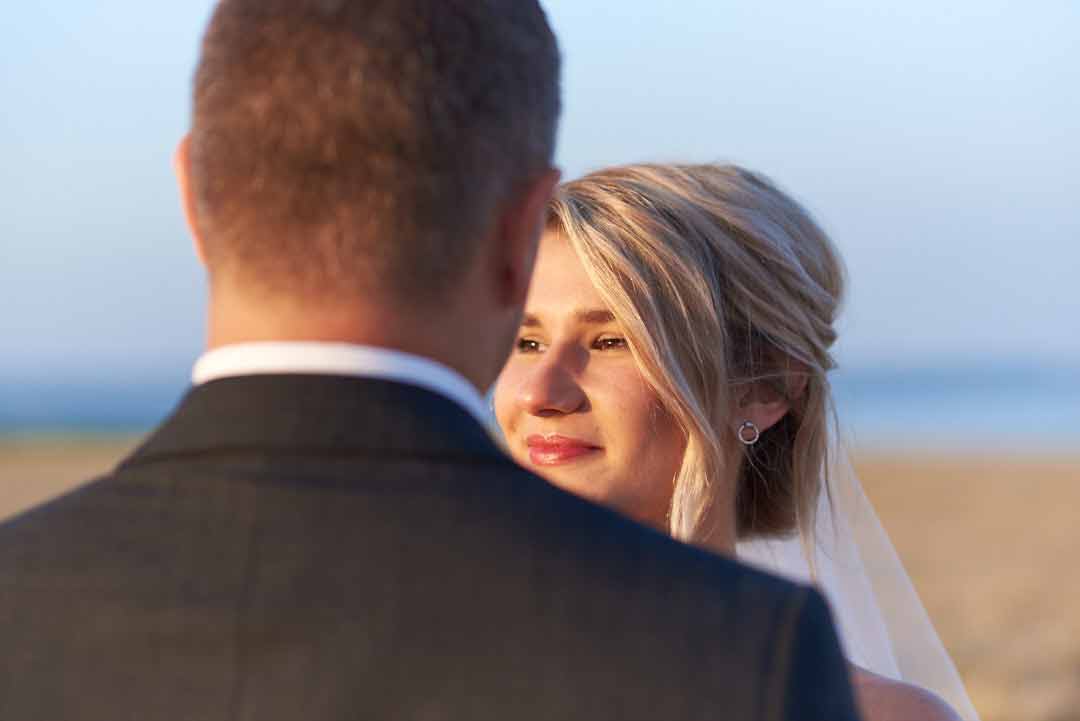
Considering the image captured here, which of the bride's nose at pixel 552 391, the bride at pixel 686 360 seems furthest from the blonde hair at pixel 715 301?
the bride's nose at pixel 552 391

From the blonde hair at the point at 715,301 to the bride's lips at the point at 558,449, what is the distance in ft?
0.81

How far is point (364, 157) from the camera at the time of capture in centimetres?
160

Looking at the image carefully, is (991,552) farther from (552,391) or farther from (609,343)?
(552,391)

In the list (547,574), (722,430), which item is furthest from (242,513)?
(722,430)

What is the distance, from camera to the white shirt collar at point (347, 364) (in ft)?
5.35

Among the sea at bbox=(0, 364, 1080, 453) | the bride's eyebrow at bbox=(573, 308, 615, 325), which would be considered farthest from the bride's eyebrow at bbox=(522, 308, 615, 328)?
the sea at bbox=(0, 364, 1080, 453)

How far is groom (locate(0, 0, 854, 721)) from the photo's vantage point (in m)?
1.54

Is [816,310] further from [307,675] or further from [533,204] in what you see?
[307,675]

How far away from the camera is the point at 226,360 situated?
1.70m

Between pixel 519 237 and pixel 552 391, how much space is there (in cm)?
229

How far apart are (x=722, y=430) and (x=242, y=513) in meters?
2.76

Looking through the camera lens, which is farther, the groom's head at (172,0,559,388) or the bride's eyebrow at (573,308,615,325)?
the bride's eyebrow at (573,308,615,325)

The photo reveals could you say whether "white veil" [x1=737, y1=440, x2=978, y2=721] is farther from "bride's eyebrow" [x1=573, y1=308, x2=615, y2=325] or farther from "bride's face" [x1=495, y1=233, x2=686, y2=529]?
"bride's eyebrow" [x1=573, y1=308, x2=615, y2=325]

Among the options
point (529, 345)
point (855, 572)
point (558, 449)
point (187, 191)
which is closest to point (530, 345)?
point (529, 345)
